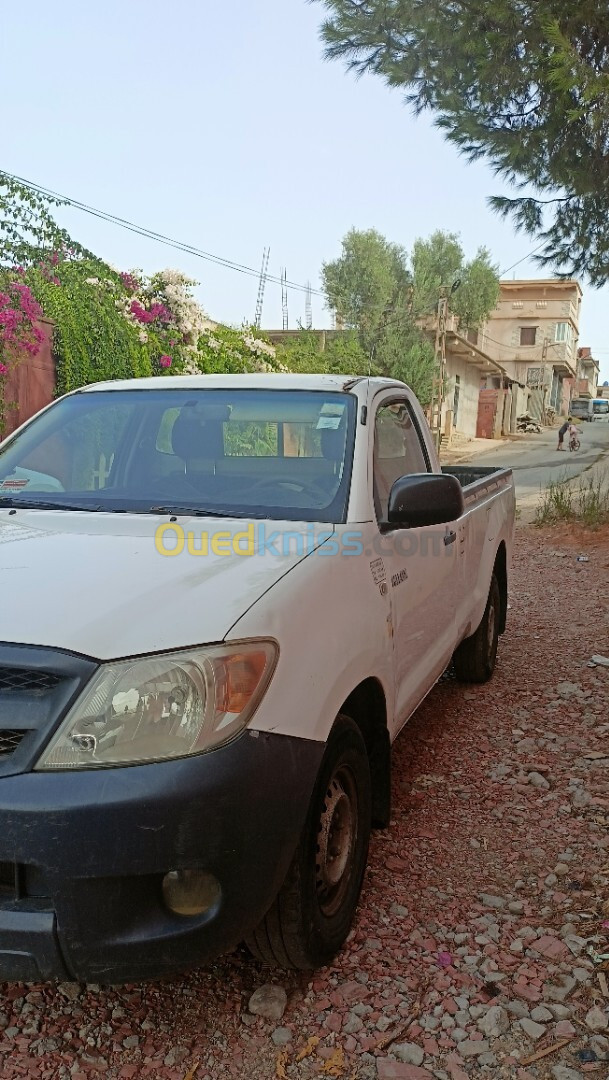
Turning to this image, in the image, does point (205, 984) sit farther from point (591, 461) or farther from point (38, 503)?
point (591, 461)

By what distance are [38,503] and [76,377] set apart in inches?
312

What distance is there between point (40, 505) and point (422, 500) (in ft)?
4.31

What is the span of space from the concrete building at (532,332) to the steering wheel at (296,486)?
61.2m

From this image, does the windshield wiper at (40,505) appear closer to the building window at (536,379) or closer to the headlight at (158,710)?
the headlight at (158,710)

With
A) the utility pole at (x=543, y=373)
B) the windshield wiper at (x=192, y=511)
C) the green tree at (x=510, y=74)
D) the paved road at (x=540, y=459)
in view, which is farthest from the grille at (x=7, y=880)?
the utility pole at (x=543, y=373)

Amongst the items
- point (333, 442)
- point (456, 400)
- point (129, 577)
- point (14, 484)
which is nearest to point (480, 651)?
point (333, 442)

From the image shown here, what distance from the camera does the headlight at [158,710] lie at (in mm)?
1882

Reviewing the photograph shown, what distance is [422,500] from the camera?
290cm

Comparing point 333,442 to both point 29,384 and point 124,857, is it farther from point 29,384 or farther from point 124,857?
point 29,384

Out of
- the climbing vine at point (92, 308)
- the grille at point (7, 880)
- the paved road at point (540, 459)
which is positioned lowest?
the paved road at point (540, 459)

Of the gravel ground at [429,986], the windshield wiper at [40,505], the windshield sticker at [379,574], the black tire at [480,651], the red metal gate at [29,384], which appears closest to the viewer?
the gravel ground at [429,986]

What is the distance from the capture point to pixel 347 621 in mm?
2508

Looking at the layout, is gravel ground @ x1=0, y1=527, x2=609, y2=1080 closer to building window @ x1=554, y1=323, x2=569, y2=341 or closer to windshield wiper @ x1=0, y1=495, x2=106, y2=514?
windshield wiper @ x1=0, y1=495, x2=106, y2=514

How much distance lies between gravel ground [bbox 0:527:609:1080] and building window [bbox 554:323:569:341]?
63.4m
